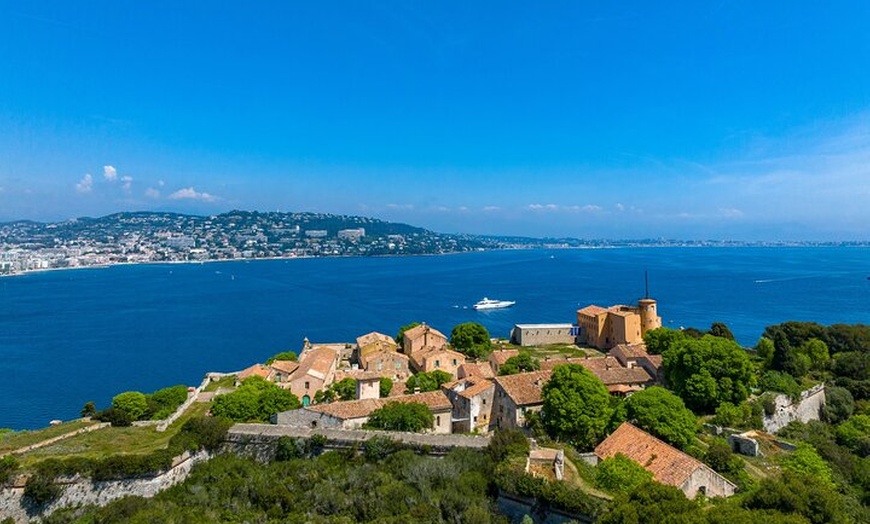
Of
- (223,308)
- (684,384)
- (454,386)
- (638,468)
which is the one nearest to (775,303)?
(684,384)

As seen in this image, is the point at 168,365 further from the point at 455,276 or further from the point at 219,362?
the point at 455,276

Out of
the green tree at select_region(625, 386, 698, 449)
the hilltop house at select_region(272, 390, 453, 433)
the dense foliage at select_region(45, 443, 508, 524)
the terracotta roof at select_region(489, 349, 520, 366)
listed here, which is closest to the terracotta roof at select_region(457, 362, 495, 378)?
the terracotta roof at select_region(489, 349, 520, 366)

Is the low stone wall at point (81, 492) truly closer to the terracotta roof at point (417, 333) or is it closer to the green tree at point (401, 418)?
the green tree at point (401, 418)

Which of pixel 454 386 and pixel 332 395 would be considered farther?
pixel 332 395

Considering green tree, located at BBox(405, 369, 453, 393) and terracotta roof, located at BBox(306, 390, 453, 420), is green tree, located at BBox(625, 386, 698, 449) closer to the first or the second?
terracotta roof, located at BBox(306, 390, 453, 420)

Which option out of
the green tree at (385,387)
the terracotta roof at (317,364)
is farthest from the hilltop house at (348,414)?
the terracotta roof at (317,364)

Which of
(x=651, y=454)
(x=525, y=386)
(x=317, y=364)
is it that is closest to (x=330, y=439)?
(x=525, y=386)

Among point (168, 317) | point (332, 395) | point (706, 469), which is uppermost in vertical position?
point (706, 469)
